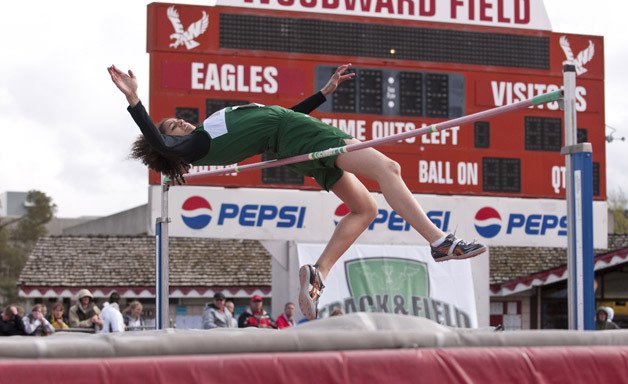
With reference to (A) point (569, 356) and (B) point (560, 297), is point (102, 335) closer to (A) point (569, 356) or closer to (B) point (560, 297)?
(A) point (569, 356)

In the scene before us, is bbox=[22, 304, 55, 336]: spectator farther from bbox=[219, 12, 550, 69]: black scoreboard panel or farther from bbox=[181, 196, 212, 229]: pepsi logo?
bbox=[219, 12, 550, 69]: black scoreboard panel

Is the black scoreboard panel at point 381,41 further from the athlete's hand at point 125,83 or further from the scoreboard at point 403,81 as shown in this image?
the athlete's hand at point 125,83

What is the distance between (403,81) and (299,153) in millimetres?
8662

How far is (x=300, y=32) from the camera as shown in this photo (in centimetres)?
1359

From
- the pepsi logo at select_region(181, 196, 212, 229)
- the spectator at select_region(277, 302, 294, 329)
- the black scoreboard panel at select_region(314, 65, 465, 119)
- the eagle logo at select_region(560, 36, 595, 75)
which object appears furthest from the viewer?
the eagle logo at select_region(560, 36, 595, 75)

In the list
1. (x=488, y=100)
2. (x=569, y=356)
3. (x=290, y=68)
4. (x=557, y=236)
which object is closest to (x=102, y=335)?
(x=569, y=356)

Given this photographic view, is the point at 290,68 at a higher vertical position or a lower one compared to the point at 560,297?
higher

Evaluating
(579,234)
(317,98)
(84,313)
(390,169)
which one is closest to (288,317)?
(84,313)

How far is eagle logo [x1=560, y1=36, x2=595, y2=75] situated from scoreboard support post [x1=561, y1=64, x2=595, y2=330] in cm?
1078

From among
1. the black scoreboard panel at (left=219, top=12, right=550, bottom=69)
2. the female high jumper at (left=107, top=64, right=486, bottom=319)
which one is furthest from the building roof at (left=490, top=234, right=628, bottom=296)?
the female high jumper at (left=107, top=64, right=486, bottom=319)

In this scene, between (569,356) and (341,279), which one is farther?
(341,279)

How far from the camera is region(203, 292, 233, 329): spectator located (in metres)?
12.2

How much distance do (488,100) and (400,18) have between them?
57.5 inches

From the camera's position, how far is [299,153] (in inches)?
207
